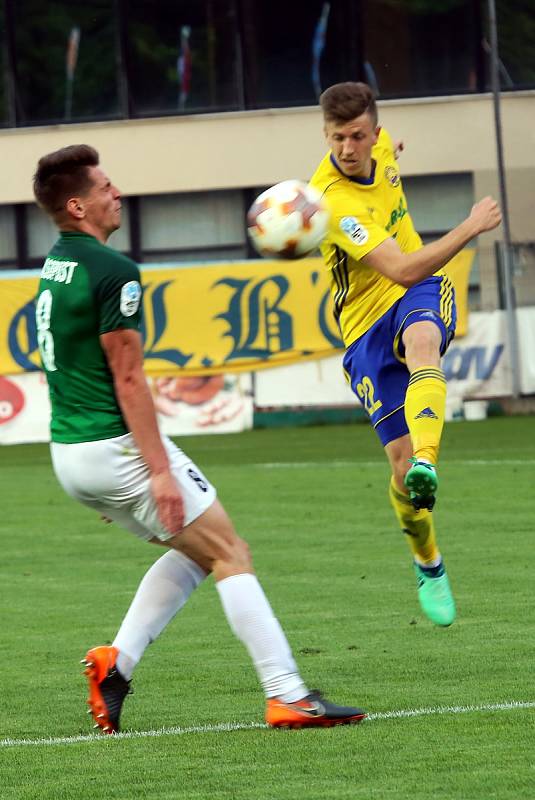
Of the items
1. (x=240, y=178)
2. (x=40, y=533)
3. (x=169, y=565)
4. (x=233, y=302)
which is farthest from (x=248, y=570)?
(x=240, y=178)

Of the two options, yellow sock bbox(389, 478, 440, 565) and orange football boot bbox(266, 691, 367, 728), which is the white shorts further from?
yellow sock bbox(389, 478, 440, 565)

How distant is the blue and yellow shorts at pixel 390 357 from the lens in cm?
766

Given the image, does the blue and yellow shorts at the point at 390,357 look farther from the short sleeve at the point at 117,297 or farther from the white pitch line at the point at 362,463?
the white pitch line at the point at 362,463

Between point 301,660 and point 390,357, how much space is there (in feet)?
5.05

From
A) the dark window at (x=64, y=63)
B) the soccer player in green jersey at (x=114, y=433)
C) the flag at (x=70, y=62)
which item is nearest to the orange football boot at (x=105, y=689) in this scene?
the soccer player in green jersey at (x=114, y=433)

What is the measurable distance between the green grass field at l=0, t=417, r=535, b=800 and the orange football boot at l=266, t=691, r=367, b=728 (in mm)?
45

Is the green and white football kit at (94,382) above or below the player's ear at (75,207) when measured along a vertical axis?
below

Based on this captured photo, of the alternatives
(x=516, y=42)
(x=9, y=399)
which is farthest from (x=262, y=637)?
(x=516, y=42)

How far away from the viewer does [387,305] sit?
7770 mm

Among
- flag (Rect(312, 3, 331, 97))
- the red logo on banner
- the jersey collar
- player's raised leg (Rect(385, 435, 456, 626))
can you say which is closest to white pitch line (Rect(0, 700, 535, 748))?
player's raised leg (Rect(385, 435, 456, 626))

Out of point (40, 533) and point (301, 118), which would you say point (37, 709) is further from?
point (301, 118)

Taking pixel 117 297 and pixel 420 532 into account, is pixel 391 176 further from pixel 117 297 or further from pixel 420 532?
pixel 117 297

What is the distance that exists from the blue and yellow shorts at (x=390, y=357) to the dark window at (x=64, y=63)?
2194 centimetres

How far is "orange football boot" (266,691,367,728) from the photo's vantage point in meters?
5.62
